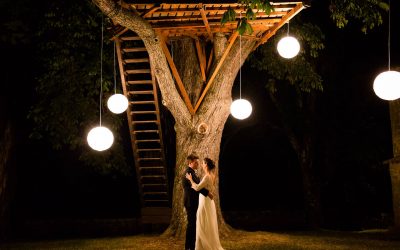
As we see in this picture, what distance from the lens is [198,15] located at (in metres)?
8.43

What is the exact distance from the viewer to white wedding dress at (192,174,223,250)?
26.3 ft

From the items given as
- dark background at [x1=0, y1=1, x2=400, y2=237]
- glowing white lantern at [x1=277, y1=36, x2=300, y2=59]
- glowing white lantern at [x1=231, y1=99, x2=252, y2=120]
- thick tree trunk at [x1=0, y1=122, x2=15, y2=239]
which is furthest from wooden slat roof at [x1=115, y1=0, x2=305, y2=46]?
dark background at [x1=0, y1=1, x2=400, y2=237]

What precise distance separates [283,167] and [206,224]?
1444 centimetres

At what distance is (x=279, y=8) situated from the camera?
799 centimetres

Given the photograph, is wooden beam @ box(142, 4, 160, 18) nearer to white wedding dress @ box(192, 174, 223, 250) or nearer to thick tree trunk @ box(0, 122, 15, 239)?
white wedding dress @ box(192, 174, 223, 250)

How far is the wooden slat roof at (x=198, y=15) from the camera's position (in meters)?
7.75

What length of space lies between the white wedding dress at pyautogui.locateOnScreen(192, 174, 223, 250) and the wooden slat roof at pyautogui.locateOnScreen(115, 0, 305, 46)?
2.70 meters

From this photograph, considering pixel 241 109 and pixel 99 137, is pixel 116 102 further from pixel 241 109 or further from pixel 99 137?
pixel 241 109

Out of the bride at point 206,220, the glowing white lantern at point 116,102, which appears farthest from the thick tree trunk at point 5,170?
the bride at point 206,220

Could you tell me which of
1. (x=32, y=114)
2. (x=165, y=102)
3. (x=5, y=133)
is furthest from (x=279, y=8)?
(x=5, y=133)

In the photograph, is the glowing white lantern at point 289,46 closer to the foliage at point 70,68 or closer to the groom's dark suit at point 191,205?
the groom's dark suit at point 191,205

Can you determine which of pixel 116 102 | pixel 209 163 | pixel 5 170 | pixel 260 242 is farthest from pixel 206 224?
A: pixel 5 170

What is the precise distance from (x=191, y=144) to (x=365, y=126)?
38.5 ft

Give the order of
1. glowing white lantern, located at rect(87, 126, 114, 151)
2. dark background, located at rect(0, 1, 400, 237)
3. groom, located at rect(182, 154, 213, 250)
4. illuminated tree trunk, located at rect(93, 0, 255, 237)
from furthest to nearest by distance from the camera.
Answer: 1. dark background, located at rect(0, 1, 400, 237)
2. illuminated tree trunk, located at rect(93, 0, 255, 237)
3. groom, located at rect(182, 154, 213, 250)
4. glowing white lantern, located at rect(87, 126, 114, 151)
